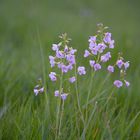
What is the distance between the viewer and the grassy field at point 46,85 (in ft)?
7.84

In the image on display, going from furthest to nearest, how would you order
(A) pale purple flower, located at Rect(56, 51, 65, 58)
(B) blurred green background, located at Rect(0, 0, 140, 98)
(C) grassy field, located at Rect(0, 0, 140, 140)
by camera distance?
(B) blurred green background, located at Rect(0, 0, 140, 98) → (C) grassy field, located at Rect(0, 0, 140, 140) → (A) pale purple flower, located at Rect(56, 51, 65, 58)

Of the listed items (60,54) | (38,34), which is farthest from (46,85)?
(60,54)

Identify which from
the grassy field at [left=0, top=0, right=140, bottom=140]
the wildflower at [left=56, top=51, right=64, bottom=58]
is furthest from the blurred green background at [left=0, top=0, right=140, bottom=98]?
the wildflower at [left=56, top=51, right=64, bottom=58]

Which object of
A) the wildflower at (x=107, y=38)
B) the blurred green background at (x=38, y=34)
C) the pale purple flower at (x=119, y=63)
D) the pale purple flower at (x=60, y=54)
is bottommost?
the blurred green background at (x=38, y=34)

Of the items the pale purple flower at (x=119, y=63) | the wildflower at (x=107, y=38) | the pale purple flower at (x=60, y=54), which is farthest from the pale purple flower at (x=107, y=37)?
the pale purple flower at (x=60, y=54)

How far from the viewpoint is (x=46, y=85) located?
3.04m

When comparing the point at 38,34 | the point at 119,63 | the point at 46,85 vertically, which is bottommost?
the point at 46,85

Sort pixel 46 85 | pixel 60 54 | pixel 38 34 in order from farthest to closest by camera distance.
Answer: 1. pixel 46 85
2. pixel 38 34
3. pixel 60 54

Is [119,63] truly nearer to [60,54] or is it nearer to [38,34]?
[60,54]

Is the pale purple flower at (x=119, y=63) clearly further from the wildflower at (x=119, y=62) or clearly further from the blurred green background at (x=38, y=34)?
the blurred green background at (x=38, y=34)

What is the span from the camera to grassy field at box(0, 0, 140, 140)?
2391 mm

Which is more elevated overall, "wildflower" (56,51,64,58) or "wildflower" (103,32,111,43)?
"wildflower" (103,32,111,43)

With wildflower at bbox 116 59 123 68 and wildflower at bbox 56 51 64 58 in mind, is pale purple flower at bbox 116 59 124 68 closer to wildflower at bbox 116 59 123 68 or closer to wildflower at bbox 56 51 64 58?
wildflower at bbox 116 59 123 68

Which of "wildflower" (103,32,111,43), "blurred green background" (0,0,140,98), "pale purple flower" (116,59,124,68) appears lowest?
"blurred green background" (0,0,140,98)
